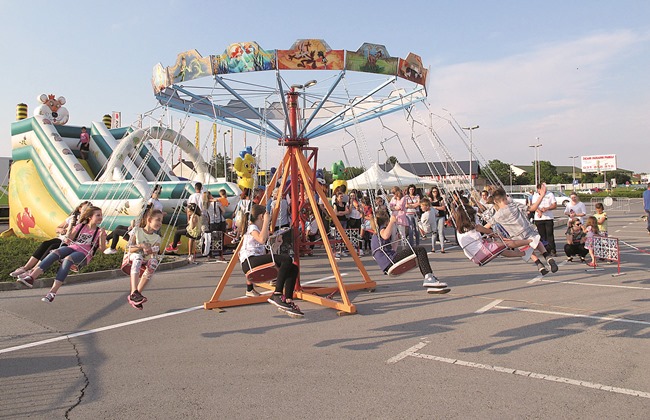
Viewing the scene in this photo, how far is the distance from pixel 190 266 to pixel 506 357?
874cm

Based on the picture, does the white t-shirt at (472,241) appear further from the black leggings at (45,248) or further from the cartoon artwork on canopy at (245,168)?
the cartoon artwork on canopy at (245,168)

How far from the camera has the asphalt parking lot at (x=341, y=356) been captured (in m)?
4.02

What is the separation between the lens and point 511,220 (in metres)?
7.46

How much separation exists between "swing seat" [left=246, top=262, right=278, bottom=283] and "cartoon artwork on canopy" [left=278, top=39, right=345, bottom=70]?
2.62 meters

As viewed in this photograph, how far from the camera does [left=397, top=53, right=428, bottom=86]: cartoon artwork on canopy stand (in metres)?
7.41

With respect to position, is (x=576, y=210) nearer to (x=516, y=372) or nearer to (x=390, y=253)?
(x=390, y=253)

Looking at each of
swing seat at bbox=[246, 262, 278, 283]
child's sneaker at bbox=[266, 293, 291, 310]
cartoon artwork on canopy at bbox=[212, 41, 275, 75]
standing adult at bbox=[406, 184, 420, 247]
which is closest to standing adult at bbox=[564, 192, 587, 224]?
standing adult at bbox=[406, 184, 420, 247]

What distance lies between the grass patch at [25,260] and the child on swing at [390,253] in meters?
6.76

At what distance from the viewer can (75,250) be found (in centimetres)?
693

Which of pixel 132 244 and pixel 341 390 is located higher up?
pixel 132 244

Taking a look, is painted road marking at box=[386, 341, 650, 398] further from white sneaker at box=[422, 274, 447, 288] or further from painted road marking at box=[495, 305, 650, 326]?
painted road marking at box=[495, 305, 650, 326]

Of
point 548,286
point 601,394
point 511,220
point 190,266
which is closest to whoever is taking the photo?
point 601,394

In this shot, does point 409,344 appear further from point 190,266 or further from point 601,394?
point 190,266

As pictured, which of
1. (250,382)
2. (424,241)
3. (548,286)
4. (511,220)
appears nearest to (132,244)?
(250,382)
